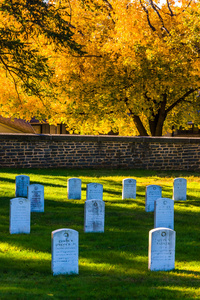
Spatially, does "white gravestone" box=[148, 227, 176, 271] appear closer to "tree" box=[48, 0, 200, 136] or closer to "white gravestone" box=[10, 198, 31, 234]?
"white gravestone" box=[10, 198, 31, 234]

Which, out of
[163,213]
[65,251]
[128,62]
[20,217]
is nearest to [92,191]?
[163,213]

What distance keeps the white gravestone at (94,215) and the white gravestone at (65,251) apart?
2.27 metres

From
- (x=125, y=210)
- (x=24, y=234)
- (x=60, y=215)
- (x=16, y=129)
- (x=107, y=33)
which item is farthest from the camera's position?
(x=16, y=129)

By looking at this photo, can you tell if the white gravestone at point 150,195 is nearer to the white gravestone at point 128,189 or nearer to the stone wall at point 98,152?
the white gravestone at point 128,189

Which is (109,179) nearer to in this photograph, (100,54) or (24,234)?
(100,54)

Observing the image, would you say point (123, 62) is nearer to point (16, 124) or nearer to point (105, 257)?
point (16, 124)

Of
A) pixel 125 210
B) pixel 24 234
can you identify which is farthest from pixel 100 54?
pixel 24 234

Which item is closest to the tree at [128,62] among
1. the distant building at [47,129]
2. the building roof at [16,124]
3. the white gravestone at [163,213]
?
the building roof at [16,124]

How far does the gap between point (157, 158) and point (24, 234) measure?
1364cm

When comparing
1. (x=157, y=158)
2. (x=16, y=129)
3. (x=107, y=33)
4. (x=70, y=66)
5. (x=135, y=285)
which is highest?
(x=107, y=33)

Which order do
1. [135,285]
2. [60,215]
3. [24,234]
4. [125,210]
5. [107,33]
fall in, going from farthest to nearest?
[107,33], [125,210], [60,215], [24,234], [135,285]

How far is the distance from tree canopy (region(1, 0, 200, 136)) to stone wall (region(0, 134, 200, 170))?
2.44 meters

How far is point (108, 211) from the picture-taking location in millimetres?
10344

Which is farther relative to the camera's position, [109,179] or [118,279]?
→ [109,179]
